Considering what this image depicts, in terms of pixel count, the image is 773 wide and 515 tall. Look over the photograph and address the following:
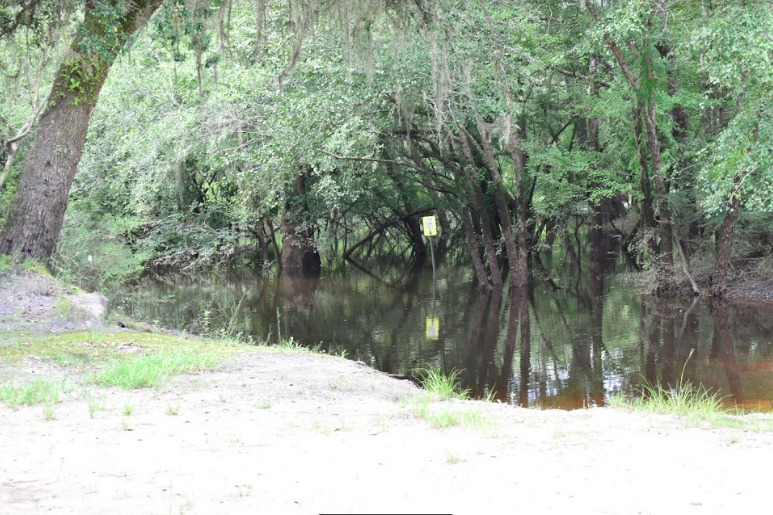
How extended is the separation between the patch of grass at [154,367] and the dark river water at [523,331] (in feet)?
13.2

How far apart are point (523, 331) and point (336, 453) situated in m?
11.5

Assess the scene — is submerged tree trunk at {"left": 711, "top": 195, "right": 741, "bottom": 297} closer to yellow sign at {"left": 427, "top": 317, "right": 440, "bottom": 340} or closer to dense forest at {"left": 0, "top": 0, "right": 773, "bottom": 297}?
dense forest at {"left": 0, "top": 0, "right": 773, "bottom": 297}

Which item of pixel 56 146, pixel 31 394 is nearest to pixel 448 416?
pixel 31 394

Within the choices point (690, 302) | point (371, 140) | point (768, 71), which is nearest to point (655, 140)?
point (690, 302)

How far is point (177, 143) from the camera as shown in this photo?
22.9 m

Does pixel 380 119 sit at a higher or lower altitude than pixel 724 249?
higher

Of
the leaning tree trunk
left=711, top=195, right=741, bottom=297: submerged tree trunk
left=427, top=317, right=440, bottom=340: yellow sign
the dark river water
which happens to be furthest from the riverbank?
left=711, top=195, right=741, bottom=297: submerged tree trunk

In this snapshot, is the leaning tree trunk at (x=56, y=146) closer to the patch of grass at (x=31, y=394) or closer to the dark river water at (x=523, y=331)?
the dark river water at (x=523, y=331)

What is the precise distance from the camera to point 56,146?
10602 mm

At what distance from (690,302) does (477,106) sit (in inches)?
268

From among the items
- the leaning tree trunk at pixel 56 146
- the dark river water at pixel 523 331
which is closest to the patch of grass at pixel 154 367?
the leaning tree trunk at pixel 56 146

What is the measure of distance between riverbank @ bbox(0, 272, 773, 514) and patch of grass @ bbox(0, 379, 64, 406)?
0.19ft

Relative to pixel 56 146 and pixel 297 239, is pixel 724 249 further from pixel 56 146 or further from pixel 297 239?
pixel 297 239

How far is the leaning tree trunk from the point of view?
413 inches
